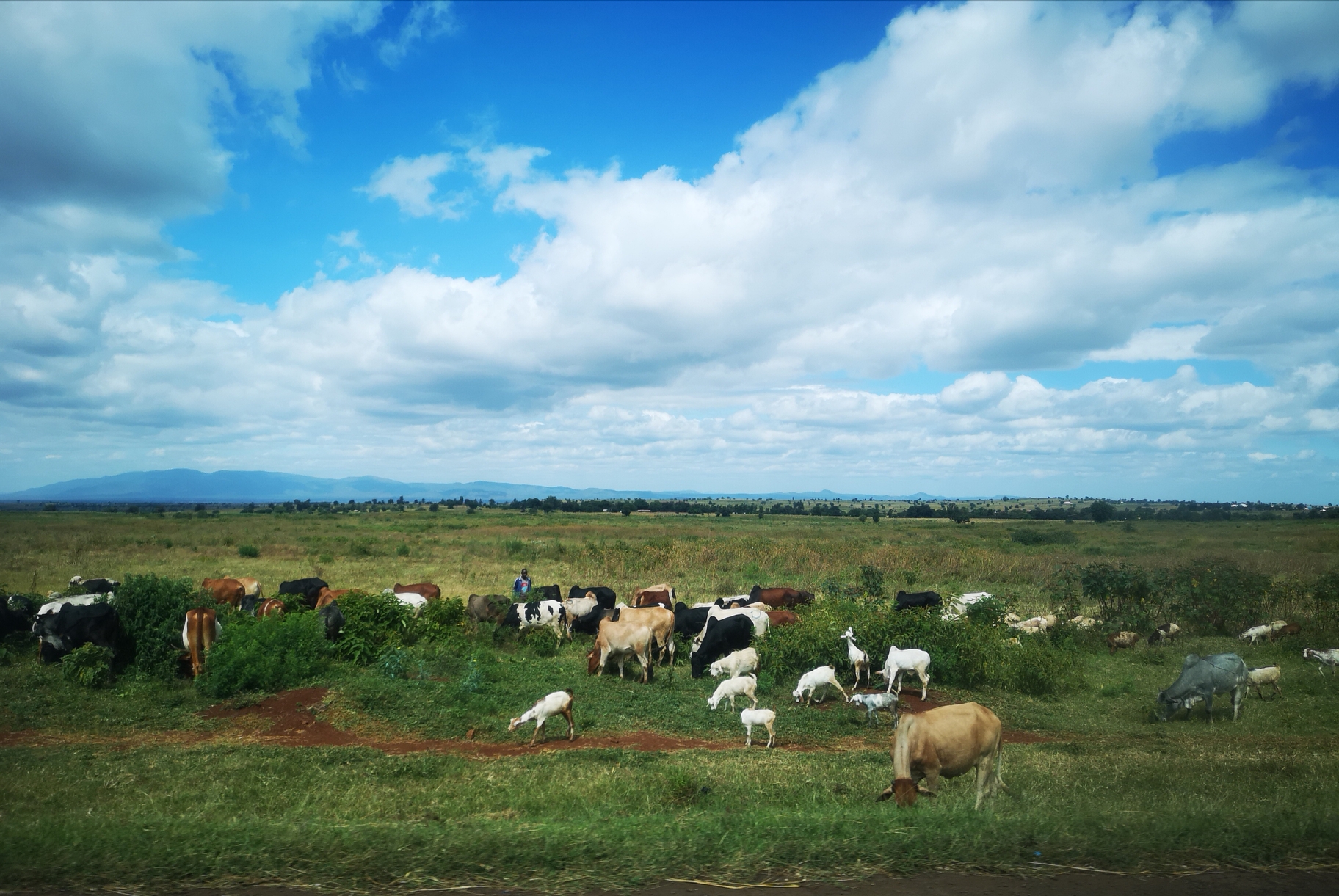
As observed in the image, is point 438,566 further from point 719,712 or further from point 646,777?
point 646,777

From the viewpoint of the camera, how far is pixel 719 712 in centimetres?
1312

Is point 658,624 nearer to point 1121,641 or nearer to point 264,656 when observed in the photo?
point 264,656

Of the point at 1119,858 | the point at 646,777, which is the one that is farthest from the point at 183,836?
the point at 1119,858

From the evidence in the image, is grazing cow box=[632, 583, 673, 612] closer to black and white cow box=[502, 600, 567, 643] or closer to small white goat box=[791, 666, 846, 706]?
black and white cow box=[502, 600, 567, 643]

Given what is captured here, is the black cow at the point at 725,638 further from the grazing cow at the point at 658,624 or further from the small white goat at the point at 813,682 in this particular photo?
the small white goat at the point at 813,682

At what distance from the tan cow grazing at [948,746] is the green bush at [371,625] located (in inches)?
438

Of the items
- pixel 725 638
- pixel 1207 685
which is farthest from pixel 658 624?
pixel 1207 685

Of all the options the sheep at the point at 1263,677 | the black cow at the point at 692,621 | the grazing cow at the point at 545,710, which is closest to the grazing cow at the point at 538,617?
the black cow at the point at 692,621

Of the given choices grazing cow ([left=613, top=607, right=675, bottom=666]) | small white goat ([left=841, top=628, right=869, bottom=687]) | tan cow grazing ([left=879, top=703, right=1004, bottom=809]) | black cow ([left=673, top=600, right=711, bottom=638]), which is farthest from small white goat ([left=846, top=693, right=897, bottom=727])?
black cow ([left=673, top=600, right=711, bottom=638])

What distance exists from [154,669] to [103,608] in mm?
1558

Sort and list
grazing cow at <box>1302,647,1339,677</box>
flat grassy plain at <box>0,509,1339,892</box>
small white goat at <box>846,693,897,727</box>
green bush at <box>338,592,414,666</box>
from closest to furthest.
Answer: flat grassy plain at <box>0,509,1339,892</box> → small white goat at <box>846,693,897,727</box> → green bush at <box>338,592,414,666</box> → grazing cow at <box>1302,647,1339,677</box>

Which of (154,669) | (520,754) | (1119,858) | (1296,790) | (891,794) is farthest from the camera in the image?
Answer: (154,669)

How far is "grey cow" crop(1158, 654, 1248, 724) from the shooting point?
13.5 m

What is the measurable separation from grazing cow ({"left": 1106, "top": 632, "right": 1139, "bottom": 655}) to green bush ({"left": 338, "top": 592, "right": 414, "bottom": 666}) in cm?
1764
